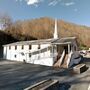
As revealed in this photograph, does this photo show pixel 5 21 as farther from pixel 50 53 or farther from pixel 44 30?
pixel 50 53

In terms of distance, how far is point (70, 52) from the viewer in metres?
30.3

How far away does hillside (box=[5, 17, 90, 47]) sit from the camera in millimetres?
56294

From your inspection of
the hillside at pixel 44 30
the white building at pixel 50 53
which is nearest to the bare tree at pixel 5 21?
the hillside at pixel 44 30

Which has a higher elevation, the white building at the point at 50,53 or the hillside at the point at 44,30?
the hillside at the point at 44,30

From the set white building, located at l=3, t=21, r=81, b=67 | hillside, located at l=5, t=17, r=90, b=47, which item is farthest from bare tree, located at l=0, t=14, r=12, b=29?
white building, located at l=3, t=21, r=81, b=67

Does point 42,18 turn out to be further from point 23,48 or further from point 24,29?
point 23,48

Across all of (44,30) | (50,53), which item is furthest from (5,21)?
(50,53)

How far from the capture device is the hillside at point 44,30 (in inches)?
2216

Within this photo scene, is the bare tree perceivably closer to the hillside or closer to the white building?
the hillside

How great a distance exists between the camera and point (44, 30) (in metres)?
68.2

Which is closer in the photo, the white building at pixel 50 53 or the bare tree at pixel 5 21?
the white building at pixel 50 53

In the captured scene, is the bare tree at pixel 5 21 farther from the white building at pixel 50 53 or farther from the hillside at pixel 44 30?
the white building at pixel 50 53

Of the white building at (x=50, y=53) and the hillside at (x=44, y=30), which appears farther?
the hillside at (x=44, y=30)

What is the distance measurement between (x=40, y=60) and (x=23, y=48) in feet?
16.8
